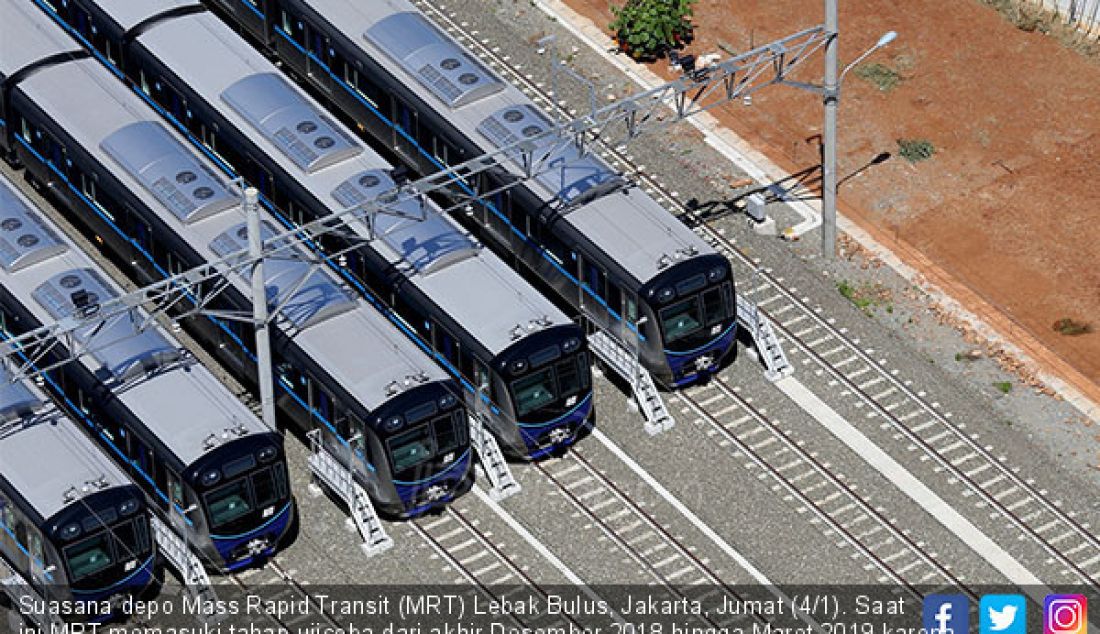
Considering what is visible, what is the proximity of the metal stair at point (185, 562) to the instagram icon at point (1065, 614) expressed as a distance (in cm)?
2056

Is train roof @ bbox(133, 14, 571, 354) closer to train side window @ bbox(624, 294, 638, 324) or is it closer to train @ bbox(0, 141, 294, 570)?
train side window @ bbox(624, 294, 638, 324)

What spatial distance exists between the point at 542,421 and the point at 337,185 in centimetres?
912

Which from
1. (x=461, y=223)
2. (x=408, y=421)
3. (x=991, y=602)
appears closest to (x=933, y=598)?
(x=991, y=602)

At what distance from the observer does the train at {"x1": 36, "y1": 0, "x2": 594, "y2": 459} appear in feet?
204

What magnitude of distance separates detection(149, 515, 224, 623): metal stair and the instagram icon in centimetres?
2056

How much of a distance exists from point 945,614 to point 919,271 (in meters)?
13.9

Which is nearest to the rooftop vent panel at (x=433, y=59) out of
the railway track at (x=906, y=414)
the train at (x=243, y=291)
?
the train at (x=243, y=291)

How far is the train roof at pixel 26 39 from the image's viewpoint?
70.6m

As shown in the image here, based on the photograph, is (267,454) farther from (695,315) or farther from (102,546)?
(695,315)

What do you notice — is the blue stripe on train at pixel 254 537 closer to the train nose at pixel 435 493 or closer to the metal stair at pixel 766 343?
the train nose at pixel 435 493

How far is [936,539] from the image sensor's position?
6222cm

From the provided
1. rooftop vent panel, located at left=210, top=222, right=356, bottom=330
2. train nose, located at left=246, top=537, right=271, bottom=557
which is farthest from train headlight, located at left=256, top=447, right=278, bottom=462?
rooftop vent panel, located at left=210, top=222, right=356, bottom=330

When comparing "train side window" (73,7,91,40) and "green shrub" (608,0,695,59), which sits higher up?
"train side window" (73,7,91,40)

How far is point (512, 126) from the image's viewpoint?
222ft
